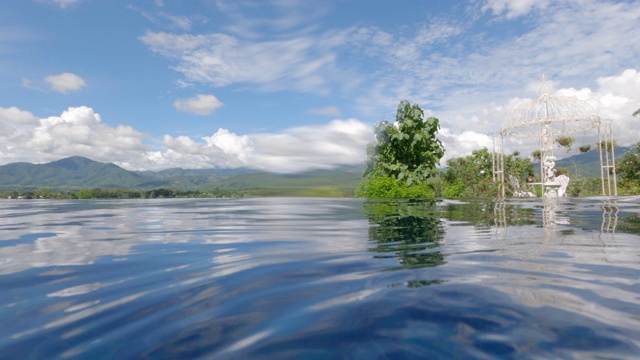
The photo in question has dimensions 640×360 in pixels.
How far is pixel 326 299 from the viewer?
1.62 metres

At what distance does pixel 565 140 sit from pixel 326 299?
20.7 m

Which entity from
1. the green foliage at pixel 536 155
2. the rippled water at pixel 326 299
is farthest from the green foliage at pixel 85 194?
the green foliage at pixel 536 155

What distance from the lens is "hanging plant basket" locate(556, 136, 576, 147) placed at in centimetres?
1783

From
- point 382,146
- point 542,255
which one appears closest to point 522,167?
point 382,146

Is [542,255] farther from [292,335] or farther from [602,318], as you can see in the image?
[292,335]

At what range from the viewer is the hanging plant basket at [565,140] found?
17.8 meters

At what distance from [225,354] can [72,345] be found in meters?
0.53

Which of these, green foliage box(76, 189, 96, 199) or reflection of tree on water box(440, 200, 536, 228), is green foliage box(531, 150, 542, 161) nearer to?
reflection of tree on water box(440, 200, 536, 228)

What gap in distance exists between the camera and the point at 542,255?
8.27 ft

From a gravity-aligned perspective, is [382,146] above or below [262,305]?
above

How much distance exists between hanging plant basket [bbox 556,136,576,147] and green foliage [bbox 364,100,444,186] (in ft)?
Result: 30.3

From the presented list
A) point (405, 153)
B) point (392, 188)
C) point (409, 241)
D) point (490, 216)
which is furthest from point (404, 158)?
point (409, 241)

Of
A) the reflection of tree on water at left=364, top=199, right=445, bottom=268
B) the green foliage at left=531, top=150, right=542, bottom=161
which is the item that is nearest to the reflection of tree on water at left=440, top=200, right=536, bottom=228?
the reflection of tree on water at left=364, top=199, right=445, bottom=268

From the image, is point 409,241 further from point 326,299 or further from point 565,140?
point 565,140
